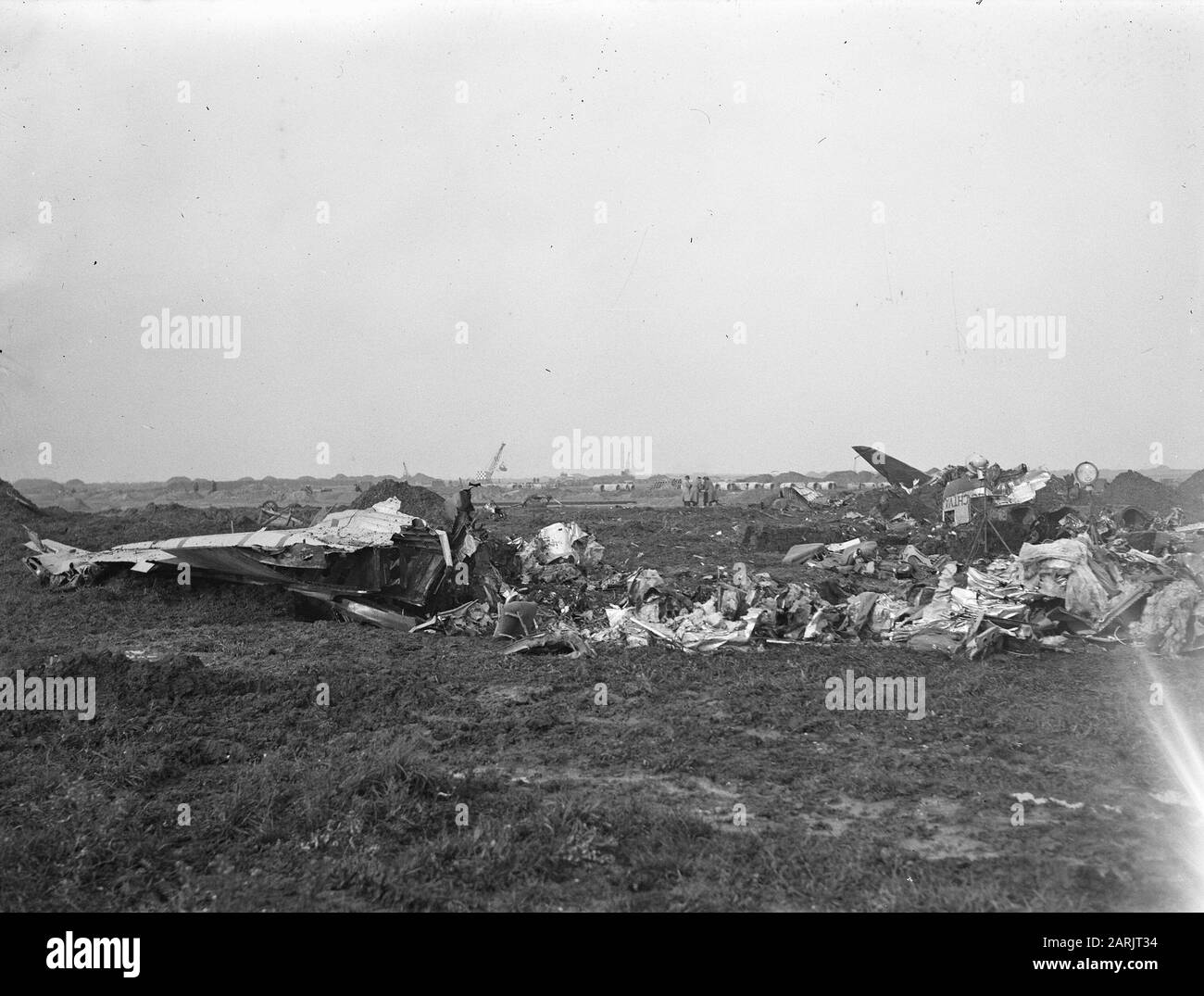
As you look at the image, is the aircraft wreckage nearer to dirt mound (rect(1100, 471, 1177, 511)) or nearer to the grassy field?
the grassy field

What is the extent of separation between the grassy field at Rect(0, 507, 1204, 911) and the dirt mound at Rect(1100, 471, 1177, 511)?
18.1 meters

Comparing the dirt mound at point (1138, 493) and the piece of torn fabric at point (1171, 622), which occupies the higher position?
the dirt mound at point (1138, 493)

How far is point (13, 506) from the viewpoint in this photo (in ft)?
72.5

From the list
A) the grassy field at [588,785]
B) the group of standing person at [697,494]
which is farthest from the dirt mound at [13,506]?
the group of standing person at [697,494]

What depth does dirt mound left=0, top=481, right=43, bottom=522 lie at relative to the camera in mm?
21500

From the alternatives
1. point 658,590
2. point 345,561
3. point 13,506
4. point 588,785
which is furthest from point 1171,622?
point 13,506

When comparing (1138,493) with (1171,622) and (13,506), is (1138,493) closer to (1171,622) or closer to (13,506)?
(1171,622)

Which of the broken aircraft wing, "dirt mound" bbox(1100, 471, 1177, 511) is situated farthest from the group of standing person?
the broken aircraft wing

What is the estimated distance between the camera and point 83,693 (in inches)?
Answer: 265

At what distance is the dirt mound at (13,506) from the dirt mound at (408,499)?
10703 millimetres

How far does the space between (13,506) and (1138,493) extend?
35.0m

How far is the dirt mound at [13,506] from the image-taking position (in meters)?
21.5

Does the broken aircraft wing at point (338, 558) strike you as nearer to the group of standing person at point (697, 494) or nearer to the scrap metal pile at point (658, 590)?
the scrap metal pile at point (658, 590)
